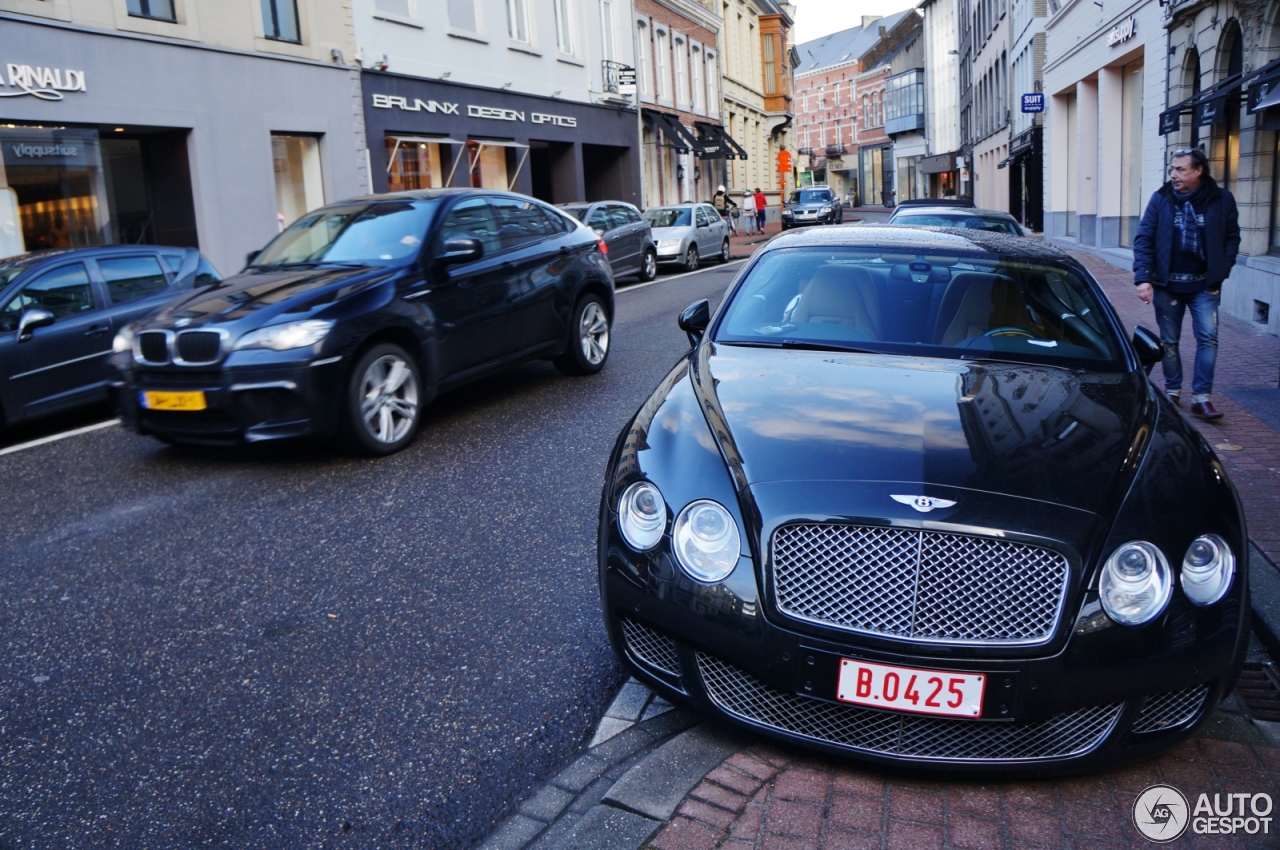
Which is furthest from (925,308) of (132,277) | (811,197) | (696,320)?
(811,197)

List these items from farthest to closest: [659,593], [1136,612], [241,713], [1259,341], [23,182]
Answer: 1. [23,182]
2. [1259,341]
3. [241,713]
4. [659,593]
5. [1136,612]

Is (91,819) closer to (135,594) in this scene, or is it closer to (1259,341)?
(135,594)

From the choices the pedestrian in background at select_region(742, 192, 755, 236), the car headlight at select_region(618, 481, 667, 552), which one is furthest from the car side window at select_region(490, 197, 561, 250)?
the pedestrian in background at select_region(742, 192, 755, 236)

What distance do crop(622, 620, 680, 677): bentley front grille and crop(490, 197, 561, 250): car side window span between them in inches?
228

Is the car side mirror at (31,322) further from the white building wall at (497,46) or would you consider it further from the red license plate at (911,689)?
the white building wall at (497,46)

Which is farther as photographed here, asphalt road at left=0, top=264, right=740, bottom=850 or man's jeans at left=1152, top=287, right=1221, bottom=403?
man's jeans at left=1152, top=287, right=1221, bottom=403

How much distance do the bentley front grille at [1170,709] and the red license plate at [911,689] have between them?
0.49m

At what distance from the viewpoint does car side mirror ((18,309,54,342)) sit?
8.08m

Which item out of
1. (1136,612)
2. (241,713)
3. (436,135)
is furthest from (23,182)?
(1136,612)

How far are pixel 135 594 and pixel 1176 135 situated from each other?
645 inches

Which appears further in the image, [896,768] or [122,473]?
[122,473]

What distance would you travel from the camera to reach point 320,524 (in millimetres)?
5586

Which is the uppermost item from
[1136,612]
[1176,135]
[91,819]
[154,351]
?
[1176,135]

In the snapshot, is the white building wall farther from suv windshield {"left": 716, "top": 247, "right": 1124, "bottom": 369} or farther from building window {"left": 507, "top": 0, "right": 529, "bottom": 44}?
suv windshield {"left": 716, "top": 247, "right": 1124, "bottom": 369}
